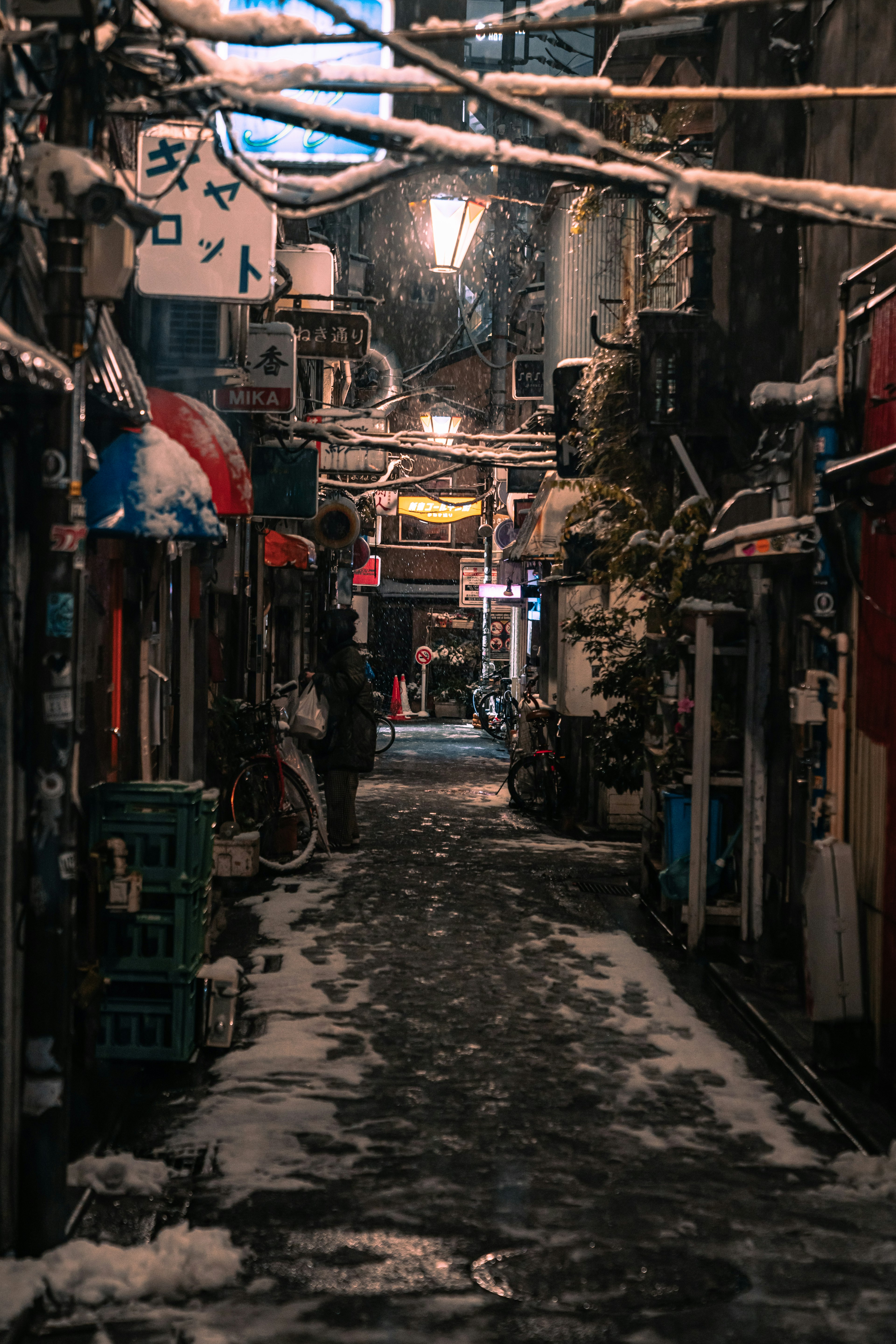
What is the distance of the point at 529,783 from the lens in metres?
19.8

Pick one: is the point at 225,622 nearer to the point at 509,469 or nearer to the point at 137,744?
the point at 137,744

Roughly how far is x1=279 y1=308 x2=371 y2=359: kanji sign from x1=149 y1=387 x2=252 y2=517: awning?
236 inches

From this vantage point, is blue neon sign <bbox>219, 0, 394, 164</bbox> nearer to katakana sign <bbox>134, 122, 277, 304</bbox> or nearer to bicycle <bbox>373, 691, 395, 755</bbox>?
katakana sign <bbox>134, 122, 277, 304</bbox>

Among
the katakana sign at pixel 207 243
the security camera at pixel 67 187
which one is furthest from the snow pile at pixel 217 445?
the security camera at pixel 67 187

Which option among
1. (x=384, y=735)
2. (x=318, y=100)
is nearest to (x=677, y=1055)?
(x=318, y=100)

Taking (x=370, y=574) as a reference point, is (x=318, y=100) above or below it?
above

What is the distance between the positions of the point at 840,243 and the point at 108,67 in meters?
6.02

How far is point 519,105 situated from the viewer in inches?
187

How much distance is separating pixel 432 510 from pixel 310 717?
2289 centimetres

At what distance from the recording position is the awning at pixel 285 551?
1994 cm

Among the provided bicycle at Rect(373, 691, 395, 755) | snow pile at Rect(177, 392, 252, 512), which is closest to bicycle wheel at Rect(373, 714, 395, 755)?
bicycle at Rect(373, 691, 395, 755)

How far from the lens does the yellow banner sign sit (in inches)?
1407

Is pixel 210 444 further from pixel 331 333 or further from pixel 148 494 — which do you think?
pixel 331 333

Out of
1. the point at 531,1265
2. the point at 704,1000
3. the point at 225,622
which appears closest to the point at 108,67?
the point at 531,1265
